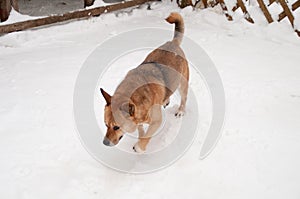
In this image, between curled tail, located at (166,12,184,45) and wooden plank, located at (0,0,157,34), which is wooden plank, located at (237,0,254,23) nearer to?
wooden plank, located at (0,0,157,34)

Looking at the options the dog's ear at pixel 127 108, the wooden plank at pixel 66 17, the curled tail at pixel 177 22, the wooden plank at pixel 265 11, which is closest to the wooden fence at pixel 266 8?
the wooden plank at pixel 265 11

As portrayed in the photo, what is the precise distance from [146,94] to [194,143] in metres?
0.60

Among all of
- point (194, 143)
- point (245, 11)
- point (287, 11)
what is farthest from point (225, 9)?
point (194, 143)

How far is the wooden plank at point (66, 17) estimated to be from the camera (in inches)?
152

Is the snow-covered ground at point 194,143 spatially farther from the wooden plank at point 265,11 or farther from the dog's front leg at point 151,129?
the dog's front leg at point 151,129

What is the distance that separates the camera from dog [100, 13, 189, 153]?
1818 mm

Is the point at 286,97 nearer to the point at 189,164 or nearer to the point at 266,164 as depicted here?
the point at 266,164

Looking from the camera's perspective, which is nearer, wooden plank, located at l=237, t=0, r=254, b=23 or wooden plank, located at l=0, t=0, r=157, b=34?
wooden plank, located at l=0, t=0, r=157, b=34

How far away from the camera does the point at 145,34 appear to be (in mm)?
4336

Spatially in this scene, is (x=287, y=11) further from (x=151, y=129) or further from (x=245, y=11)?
(x=151, y=129)

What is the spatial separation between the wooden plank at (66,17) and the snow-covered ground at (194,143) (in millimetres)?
85

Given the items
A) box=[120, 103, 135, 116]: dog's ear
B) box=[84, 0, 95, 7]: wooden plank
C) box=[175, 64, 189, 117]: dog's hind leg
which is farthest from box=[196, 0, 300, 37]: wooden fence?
box=[120, 103, 135, 116]: dog's ear

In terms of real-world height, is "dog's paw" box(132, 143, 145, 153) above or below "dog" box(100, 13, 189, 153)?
below

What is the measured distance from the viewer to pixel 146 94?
2.01 m
